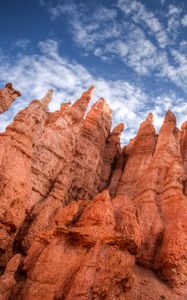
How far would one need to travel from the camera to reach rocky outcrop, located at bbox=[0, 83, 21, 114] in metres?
17.0

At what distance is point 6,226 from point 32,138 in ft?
18.5

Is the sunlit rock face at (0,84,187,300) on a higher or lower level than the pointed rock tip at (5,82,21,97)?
lower

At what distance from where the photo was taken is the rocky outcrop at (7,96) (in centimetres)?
1700

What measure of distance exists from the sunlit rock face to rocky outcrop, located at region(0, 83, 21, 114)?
0.23ft

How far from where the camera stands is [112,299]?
30.5ft

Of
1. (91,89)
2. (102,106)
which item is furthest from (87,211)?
(102,106)

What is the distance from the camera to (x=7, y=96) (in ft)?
57.3

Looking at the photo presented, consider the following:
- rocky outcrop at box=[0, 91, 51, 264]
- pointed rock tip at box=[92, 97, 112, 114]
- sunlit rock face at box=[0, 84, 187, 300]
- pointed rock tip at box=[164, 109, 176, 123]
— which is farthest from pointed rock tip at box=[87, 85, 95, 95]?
rocky outcrop at box=[0, 91, 51, 264]

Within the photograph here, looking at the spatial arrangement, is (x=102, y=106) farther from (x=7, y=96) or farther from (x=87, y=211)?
(x=87, y=211)

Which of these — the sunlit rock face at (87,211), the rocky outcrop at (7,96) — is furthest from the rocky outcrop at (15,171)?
the rocky outcrop at (7,96)

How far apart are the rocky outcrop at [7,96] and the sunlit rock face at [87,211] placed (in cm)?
7

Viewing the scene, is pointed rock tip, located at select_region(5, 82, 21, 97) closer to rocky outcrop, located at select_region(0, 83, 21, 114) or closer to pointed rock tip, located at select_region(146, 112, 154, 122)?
rocky outcrop, located at select_region(0, 83, 21, 114)

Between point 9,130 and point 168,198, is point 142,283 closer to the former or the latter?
point 168,198

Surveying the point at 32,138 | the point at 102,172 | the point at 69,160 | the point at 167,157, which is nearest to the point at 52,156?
the point at 69,160
